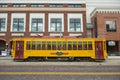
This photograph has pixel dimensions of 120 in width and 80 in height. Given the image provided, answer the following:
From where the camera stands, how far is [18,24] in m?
48.0

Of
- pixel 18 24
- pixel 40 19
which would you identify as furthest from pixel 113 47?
Result: pixel 18 24

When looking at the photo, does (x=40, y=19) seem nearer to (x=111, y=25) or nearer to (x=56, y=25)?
(x=56, y=25)

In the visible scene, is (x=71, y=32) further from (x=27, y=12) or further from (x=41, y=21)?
(x=27, y=12)

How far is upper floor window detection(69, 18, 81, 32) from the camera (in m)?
47.9

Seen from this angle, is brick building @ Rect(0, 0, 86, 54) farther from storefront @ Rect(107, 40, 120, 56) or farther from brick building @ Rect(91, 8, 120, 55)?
storefront @ Rect(107, 40, 120, 56)

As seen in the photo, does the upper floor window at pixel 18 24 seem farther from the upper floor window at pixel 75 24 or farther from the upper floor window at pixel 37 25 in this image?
the upper floor window at pixel 75 24

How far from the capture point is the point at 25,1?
48.8 metres

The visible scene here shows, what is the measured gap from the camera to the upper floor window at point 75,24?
4794 cm

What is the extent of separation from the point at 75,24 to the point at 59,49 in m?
20.6

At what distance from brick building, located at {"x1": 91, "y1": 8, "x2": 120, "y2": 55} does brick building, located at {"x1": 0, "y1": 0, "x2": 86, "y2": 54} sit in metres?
3.61

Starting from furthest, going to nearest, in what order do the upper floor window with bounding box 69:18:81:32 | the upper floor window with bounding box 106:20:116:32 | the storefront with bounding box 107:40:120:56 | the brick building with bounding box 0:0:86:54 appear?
1. the upper floor window with bounding box 69:18:81:32
2. the brick building with bounding box 0:0:86:54
3. the storefront with bounding box 107:40:120:56
4. the upper floor window with bounding box 106:20:116:32

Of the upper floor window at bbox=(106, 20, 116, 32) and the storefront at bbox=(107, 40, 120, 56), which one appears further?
the storefront at bbox=(107, 40, 120, 56)

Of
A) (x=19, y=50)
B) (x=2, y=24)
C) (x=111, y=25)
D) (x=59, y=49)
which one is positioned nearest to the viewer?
(x=19, y=50)

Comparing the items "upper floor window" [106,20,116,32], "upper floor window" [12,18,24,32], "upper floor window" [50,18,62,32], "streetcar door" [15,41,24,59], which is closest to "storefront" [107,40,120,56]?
"upper floor window" [106,20,116,32]
